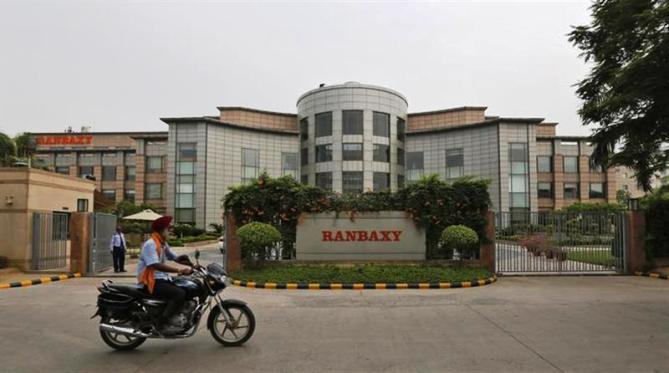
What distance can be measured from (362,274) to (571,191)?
54.1 m

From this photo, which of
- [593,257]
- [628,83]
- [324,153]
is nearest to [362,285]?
[628,83]

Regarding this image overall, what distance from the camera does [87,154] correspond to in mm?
65188

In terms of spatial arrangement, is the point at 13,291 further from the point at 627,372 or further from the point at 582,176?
the point at 582,176

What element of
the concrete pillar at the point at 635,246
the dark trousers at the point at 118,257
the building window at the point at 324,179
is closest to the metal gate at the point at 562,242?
the concrete pillar at the point at 635,246

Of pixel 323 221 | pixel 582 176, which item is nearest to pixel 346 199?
pixel 323 221

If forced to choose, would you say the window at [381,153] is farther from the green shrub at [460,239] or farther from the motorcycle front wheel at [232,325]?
the motorcycle front wheel at [232,325]

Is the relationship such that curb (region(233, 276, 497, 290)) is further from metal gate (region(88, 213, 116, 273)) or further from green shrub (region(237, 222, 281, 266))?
metal gate (region(88, 213, 116, 273))

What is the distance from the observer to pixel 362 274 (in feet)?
46.9

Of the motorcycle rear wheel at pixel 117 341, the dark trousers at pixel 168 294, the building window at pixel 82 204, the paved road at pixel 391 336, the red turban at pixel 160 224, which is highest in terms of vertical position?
the building window at pixel 82 204

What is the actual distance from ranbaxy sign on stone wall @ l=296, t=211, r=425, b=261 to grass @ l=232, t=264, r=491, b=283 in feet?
3.06

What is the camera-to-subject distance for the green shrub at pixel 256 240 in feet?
49.7

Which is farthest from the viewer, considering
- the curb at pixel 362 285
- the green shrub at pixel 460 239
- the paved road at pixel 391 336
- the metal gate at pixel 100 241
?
the metal gate at pixel 100 241

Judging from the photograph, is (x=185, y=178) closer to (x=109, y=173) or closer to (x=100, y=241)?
(x=109, y=173)

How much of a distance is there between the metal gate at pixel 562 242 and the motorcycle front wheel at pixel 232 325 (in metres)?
11.9
